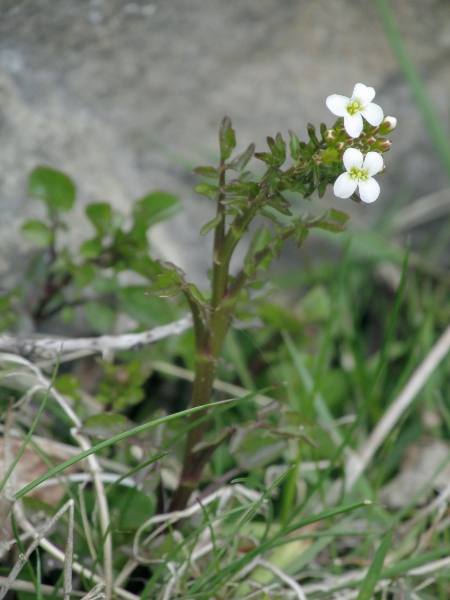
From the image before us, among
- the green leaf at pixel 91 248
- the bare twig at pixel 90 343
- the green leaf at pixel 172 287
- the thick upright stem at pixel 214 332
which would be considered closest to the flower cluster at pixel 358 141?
the thick upright stem at pixel 214 332

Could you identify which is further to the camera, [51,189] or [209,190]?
[51,189]

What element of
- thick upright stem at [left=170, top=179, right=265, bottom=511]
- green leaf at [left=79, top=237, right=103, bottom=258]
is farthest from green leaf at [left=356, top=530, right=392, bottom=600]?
green leaf at [left=79, top=237, right=103, bottom=258]

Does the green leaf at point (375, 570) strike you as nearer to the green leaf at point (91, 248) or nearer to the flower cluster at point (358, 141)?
the flower cluster at point (358, 141)

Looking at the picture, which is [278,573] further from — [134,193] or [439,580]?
[134,193]

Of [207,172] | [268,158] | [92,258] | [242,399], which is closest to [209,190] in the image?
[207,172]

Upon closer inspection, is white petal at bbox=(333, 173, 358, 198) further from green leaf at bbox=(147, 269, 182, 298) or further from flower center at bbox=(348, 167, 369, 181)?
green leaf at bbox=(147, 269, 182, 298)

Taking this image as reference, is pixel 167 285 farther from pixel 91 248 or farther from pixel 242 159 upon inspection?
pixel 91 248
